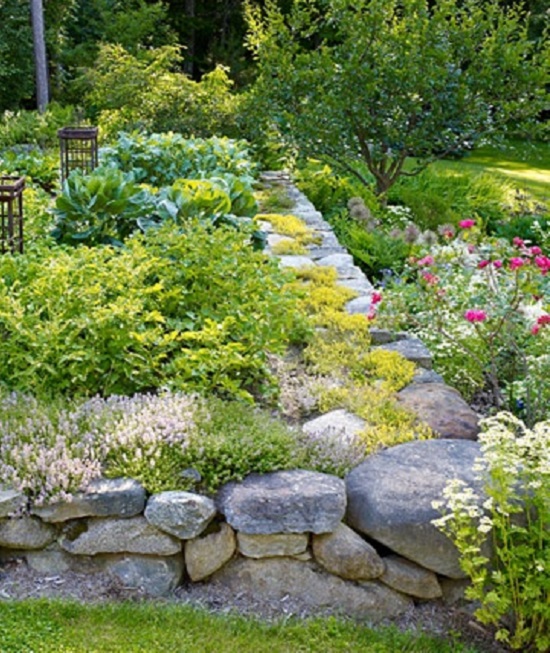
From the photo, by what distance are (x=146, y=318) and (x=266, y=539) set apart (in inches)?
47.3

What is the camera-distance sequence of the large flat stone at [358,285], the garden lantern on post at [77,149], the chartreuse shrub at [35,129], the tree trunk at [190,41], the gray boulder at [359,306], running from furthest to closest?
the tree trunk at [190,41], the chartreuse shrub at [35,129], the garden lantern on post at [77,149], the large flat stone at [358,285], the gray boulder at [359,306]

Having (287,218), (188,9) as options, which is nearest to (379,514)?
(287,218)

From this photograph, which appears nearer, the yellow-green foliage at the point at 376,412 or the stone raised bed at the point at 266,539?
the stone raised bed at the point at 266,539

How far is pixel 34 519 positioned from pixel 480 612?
149 centimetres

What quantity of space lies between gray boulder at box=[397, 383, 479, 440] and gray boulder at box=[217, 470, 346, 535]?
721mm

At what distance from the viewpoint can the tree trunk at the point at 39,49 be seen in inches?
638

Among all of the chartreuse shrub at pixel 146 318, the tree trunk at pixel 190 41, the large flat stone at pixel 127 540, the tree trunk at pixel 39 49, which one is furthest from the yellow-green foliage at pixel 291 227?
the tree trunk at pixel 190 41

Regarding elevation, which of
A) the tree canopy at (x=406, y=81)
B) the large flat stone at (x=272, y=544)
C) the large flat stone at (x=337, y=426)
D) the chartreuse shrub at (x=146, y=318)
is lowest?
the large flat stone at (x=272, y=544)

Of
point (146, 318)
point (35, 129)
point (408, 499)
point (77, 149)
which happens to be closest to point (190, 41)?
point (35, 129)

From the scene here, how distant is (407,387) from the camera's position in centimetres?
393

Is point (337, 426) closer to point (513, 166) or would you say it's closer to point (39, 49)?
point (39, 49)

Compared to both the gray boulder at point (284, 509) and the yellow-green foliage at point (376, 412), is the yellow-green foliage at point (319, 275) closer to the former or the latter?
the yellow-green foliage at point (376, 412)

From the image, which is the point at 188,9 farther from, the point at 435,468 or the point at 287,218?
the point at 435,468

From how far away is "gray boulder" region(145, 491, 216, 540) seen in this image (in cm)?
295
